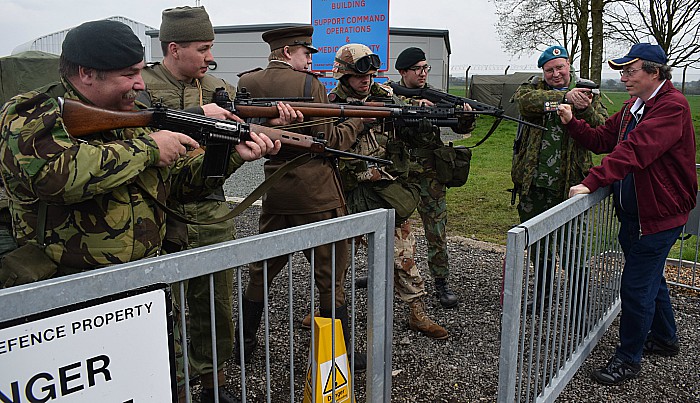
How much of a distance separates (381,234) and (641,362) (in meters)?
2.76

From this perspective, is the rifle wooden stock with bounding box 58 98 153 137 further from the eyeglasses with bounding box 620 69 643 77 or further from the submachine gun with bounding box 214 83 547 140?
the eyeglasses with bounding box 620 69 643 77

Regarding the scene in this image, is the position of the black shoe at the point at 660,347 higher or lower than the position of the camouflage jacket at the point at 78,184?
lower

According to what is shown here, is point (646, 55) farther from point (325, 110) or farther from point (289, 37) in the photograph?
point (289, 37)

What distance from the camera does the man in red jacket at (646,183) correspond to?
338 cm

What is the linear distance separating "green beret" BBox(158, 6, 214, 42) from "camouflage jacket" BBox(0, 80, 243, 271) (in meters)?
0.98

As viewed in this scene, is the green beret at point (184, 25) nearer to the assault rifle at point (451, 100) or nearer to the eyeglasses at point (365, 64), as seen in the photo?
the eyeglasses at point (365, 64)

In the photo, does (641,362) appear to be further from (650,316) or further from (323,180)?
(323,180)

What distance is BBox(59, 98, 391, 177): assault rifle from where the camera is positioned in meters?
2.09

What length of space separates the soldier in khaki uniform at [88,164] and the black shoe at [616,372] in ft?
9.37

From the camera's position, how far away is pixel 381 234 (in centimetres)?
220

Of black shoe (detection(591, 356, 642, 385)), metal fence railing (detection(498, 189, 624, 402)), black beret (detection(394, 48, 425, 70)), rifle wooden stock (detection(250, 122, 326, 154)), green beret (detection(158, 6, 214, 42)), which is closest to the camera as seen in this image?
metal fence railing (detection(498, 189, 624, 402))

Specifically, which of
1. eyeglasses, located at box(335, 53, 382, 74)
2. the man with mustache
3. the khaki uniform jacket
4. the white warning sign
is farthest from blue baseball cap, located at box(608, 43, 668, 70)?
the white warning sign

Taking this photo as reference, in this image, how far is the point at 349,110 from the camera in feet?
12.2

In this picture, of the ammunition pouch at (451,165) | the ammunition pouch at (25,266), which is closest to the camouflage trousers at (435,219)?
Result: the ammunition pouch at (451,165)
